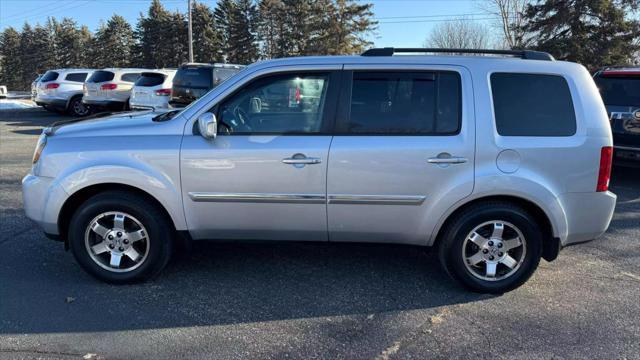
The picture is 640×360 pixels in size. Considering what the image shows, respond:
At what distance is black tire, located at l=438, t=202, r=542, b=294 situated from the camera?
12.8 ft

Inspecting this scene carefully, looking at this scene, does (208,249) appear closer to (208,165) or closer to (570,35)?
(208,165)

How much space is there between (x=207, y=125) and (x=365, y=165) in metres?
1.17

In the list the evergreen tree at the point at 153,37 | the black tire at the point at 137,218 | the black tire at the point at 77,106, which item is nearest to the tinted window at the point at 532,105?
the black tire at the point at 137,218

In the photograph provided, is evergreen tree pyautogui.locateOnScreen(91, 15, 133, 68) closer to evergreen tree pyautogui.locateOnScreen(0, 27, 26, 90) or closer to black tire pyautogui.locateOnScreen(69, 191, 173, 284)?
evergreen tree pyautogui.locateOnScreen(0, 27, 26, 90)

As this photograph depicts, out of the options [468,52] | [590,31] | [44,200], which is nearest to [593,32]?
[590,31]

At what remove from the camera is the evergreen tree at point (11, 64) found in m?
74.8

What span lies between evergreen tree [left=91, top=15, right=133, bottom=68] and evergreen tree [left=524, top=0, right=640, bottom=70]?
2244 inches

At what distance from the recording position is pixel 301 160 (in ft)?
12.6

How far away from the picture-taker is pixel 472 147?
3.81 metres

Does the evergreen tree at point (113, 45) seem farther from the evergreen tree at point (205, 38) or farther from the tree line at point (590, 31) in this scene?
the tree line at point (590, 31)

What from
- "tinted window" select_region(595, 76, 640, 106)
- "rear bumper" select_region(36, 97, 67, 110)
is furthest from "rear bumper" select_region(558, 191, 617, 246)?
"rear bumper" select_region(36, 97, 67, 110)

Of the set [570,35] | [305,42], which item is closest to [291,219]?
[570,35]

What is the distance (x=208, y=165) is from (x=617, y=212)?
5272 mm

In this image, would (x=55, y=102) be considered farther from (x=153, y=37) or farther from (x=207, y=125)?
(x=153, y=37)
